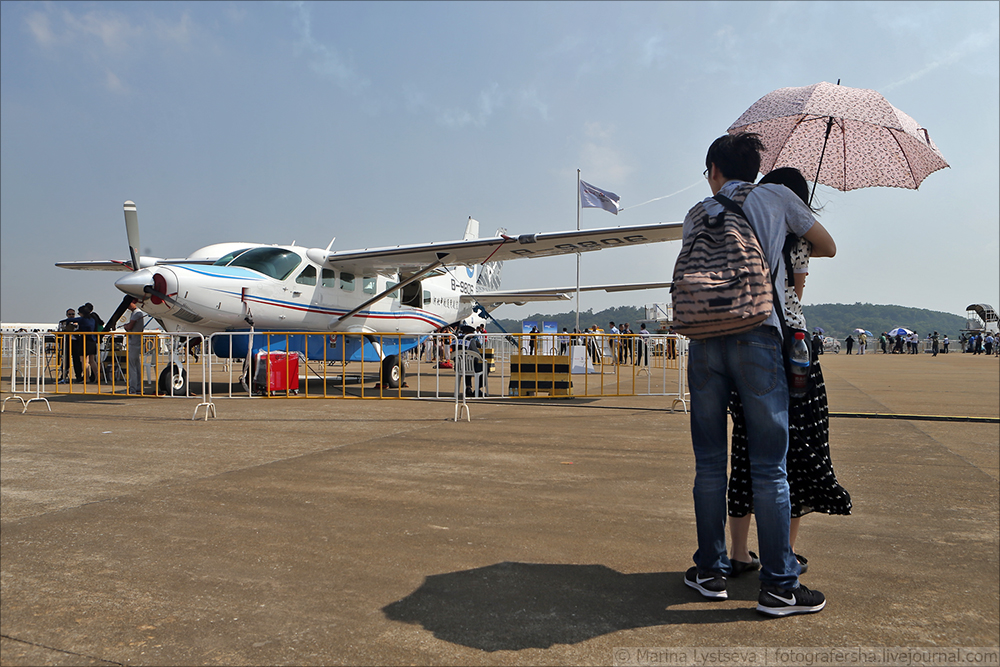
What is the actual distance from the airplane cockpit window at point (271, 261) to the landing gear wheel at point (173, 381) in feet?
7.87

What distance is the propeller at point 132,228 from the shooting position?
1241cm

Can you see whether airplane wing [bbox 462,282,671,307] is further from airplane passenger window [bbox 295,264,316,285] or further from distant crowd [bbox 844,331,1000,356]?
distant crowd [bbox 844,331,1000,356]

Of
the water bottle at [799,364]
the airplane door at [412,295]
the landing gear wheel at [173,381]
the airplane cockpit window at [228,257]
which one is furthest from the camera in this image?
the airplane door at [412,295]

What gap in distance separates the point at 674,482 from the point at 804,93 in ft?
9.57

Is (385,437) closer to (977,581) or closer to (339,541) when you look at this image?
(339,541)

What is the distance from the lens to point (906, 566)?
318 cm

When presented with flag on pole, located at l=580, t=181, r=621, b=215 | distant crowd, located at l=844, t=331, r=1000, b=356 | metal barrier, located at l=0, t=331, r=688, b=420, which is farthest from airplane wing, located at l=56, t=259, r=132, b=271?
distant crowd, located at l=844, t=331, r=1000, b=356

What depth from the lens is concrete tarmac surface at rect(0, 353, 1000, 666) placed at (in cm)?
246

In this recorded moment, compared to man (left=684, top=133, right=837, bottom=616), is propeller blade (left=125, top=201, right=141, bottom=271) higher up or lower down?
higher up

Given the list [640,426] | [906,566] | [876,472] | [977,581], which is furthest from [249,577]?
[640,426]

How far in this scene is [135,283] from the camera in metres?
11.1

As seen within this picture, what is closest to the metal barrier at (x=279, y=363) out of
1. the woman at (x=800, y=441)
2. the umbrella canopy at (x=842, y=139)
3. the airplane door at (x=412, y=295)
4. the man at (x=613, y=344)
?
the man at (x=613, y=344)

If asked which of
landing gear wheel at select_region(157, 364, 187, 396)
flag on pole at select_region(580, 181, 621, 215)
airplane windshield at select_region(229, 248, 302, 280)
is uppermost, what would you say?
flag on pole at select_region(580, 181, 621, 215)

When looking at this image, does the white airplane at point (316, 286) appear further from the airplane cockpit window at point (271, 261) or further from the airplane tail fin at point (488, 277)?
the airplane tail fin at point (488, 277)
